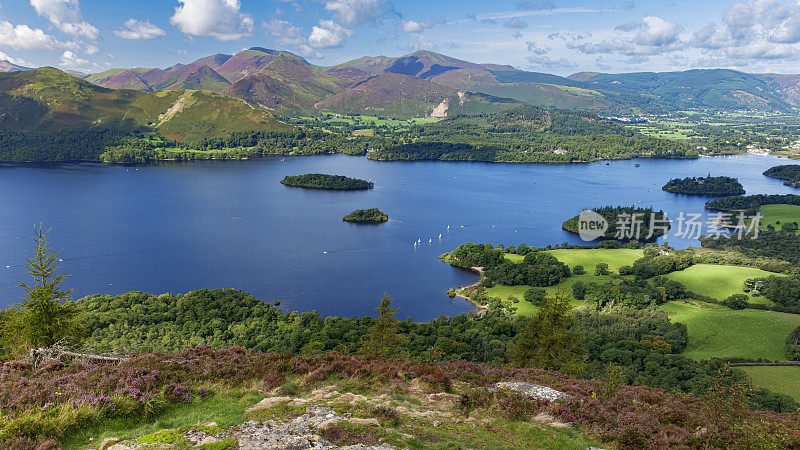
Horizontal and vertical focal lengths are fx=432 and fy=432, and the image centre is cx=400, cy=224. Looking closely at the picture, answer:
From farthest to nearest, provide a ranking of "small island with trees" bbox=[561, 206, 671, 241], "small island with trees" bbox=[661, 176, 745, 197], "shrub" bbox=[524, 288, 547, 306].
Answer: "small island with trees" bbox=[661, 176, 745, 197] → "small island with trees" bbox=[561, 206, 671, 241] → "shrub" bbox=[524, 288, 547, 306]

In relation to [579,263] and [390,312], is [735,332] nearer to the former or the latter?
[579,263]

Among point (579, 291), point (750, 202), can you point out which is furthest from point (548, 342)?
point (750, 202)

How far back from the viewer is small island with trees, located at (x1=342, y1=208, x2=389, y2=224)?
12362 cm

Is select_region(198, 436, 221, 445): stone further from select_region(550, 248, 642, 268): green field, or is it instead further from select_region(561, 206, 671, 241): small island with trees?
select_region(561, 206, 671, 241): small island with trees

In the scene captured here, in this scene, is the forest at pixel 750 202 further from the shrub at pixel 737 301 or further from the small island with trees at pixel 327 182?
the small island with trees at pixel 327 182

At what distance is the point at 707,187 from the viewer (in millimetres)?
174875

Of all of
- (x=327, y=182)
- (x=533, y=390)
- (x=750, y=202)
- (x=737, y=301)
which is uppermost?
(x=327, y=182)

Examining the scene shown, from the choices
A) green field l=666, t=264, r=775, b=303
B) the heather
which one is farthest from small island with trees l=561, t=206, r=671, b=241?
the heather

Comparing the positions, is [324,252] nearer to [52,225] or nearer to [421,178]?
[52,225]

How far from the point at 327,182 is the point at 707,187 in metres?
153

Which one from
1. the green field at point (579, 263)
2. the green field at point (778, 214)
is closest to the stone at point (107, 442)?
the green field at point (579, 263)

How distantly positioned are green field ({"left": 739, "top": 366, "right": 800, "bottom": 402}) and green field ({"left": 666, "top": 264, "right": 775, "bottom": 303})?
28906 millimetres

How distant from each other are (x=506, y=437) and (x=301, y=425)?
7.10 meters

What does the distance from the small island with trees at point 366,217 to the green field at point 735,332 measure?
76.0 meters
